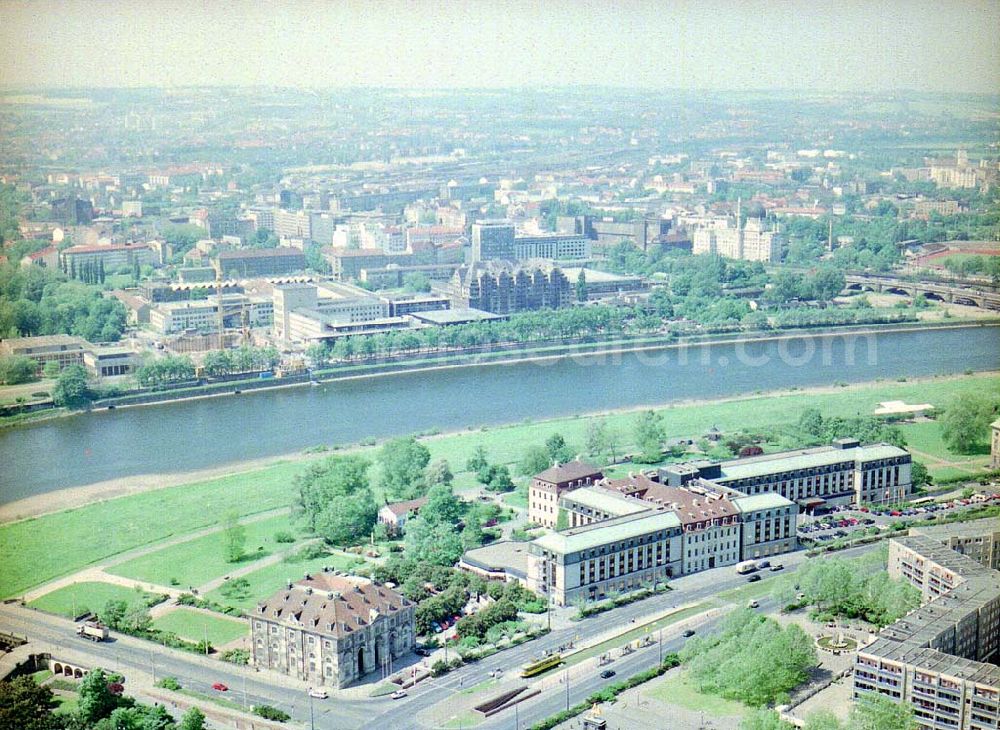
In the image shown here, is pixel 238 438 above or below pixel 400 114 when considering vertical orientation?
below

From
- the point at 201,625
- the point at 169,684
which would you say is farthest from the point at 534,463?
the point at 169,684

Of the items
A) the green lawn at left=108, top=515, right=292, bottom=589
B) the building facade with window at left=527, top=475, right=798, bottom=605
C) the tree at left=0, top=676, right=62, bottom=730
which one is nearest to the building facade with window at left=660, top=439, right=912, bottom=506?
the building facade with window at left=527, top=475, right=798, bottom=605

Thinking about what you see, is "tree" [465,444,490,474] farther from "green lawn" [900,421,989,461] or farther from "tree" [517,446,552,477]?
"green lawn" [900,421,989,461]

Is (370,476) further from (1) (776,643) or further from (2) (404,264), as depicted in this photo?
(2) (404,264)

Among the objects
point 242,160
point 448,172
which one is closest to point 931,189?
point 448,172

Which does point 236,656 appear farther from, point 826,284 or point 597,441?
point 826,284
